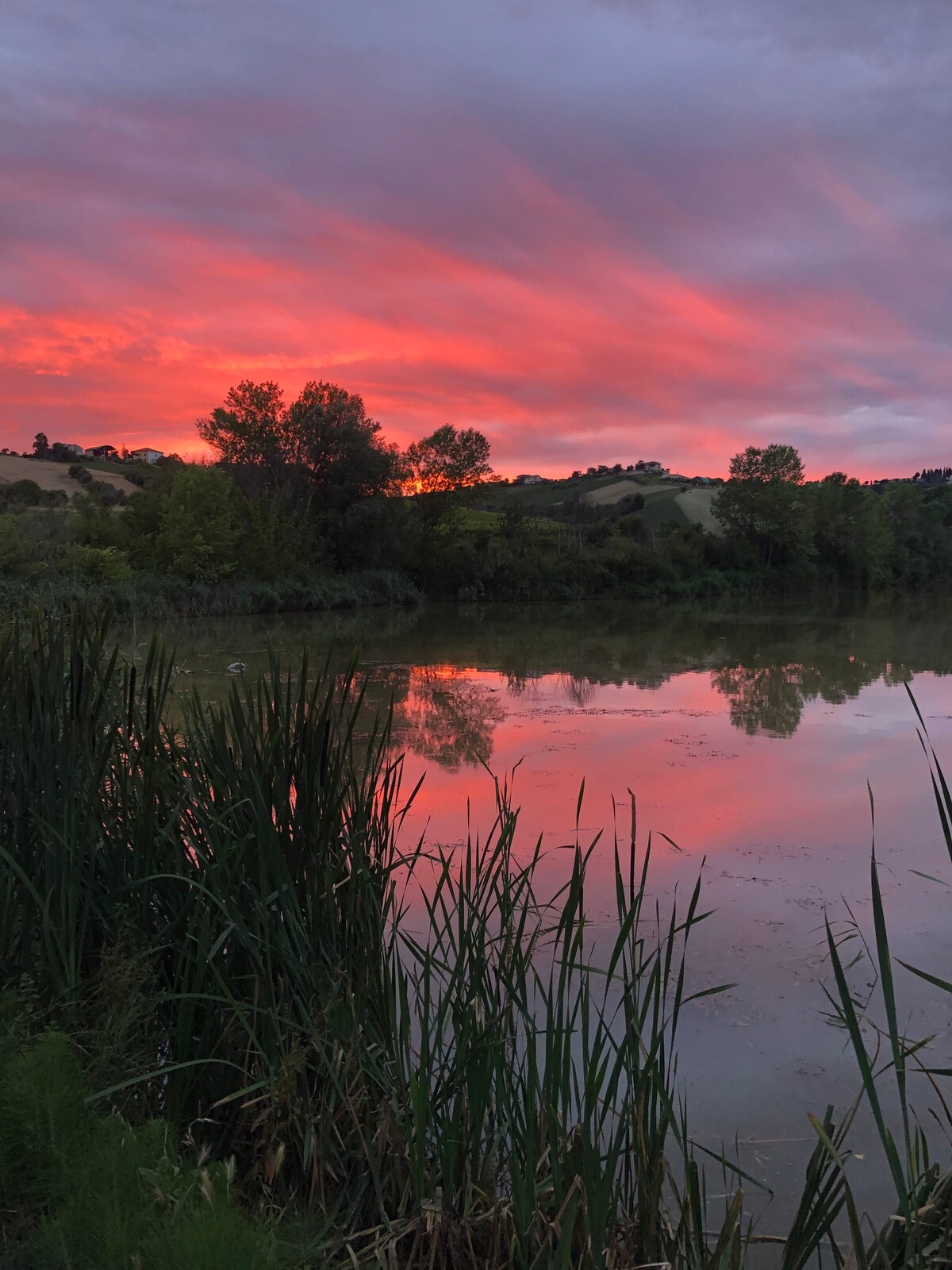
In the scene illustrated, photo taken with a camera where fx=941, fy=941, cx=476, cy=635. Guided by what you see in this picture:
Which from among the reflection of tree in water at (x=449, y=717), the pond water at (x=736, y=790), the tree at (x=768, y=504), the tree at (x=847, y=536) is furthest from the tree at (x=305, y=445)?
the tree at (x=847, y=536)

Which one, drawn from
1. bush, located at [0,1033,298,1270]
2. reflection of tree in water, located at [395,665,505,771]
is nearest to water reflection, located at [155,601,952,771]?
reflection of tree in water, located at [395,665,505,771]

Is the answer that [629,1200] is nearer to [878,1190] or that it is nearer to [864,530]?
[878,1190]

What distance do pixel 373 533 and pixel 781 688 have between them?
1619 cm

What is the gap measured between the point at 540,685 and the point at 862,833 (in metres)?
6.72

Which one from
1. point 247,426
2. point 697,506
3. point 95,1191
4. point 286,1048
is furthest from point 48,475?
point 95,1191

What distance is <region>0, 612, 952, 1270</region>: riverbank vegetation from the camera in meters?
1.53

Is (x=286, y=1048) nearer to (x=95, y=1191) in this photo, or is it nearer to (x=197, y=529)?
(x=95, y=1191)

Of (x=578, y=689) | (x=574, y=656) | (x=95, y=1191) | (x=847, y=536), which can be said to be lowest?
(x=578, y=689)

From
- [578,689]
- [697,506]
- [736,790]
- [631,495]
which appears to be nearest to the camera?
[736,790]

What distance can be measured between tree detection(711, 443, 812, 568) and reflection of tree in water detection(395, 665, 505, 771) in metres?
27.1

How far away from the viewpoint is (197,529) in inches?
819

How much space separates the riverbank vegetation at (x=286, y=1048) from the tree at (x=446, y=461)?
27804mm

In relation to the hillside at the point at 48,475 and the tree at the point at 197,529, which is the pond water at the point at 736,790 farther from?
the hillside at the point at 48,475

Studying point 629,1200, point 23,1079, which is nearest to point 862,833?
point 629,1200
